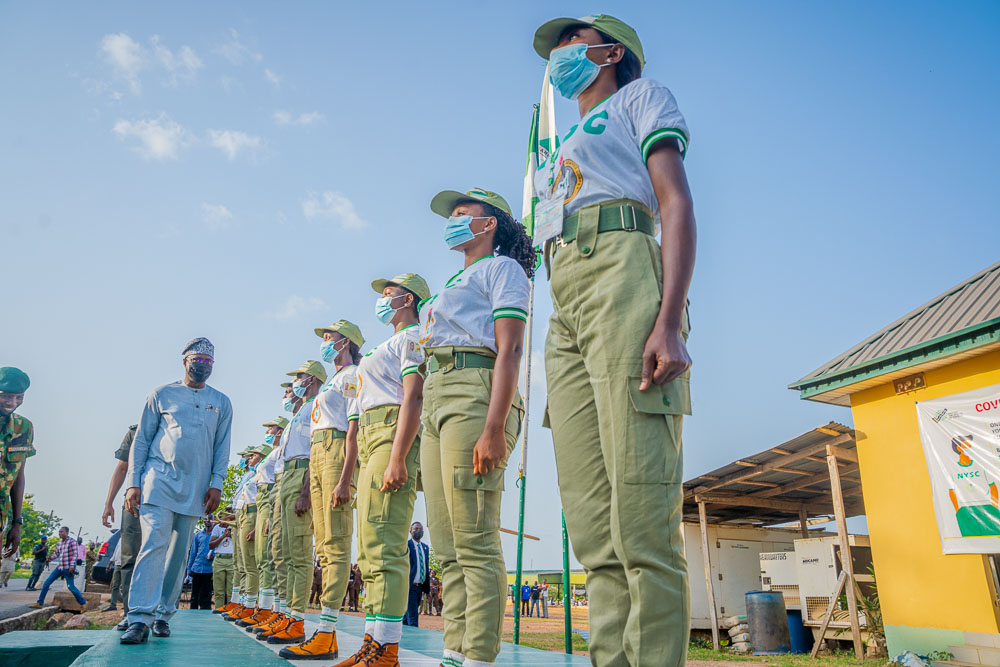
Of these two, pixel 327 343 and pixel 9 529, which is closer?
pixel 9 529

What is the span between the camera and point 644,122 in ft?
7.32

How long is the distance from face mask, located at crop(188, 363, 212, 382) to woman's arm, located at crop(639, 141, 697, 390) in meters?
4.78

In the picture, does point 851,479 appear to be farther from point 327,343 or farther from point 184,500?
point 184,500

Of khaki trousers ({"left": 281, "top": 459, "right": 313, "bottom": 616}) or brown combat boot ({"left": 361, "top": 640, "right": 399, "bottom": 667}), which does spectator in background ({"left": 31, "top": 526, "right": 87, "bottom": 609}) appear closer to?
khaki trousers ({"left": 281, "top": 459, "right": 313, "bottom": 616})

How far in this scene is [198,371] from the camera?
5.72 m

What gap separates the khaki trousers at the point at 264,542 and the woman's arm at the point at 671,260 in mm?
5805

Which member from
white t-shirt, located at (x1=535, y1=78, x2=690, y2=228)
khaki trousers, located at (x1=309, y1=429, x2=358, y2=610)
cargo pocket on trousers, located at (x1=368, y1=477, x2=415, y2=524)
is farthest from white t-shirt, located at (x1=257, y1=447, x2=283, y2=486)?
white t-shirt, located at (x1=535, y1=78, x2=690, y2=228)

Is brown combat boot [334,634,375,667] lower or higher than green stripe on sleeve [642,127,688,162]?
lower

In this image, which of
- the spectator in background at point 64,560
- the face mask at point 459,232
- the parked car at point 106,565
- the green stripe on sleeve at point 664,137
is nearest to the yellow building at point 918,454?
the face mask at point 459,232

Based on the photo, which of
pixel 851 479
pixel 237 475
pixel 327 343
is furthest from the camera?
pixel 237 475

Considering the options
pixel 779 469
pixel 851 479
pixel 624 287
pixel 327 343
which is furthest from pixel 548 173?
pixel 851 479

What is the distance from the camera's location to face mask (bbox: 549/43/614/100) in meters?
2.64

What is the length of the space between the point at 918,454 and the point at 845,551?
10.1 feet

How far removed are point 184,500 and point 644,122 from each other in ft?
15.9
